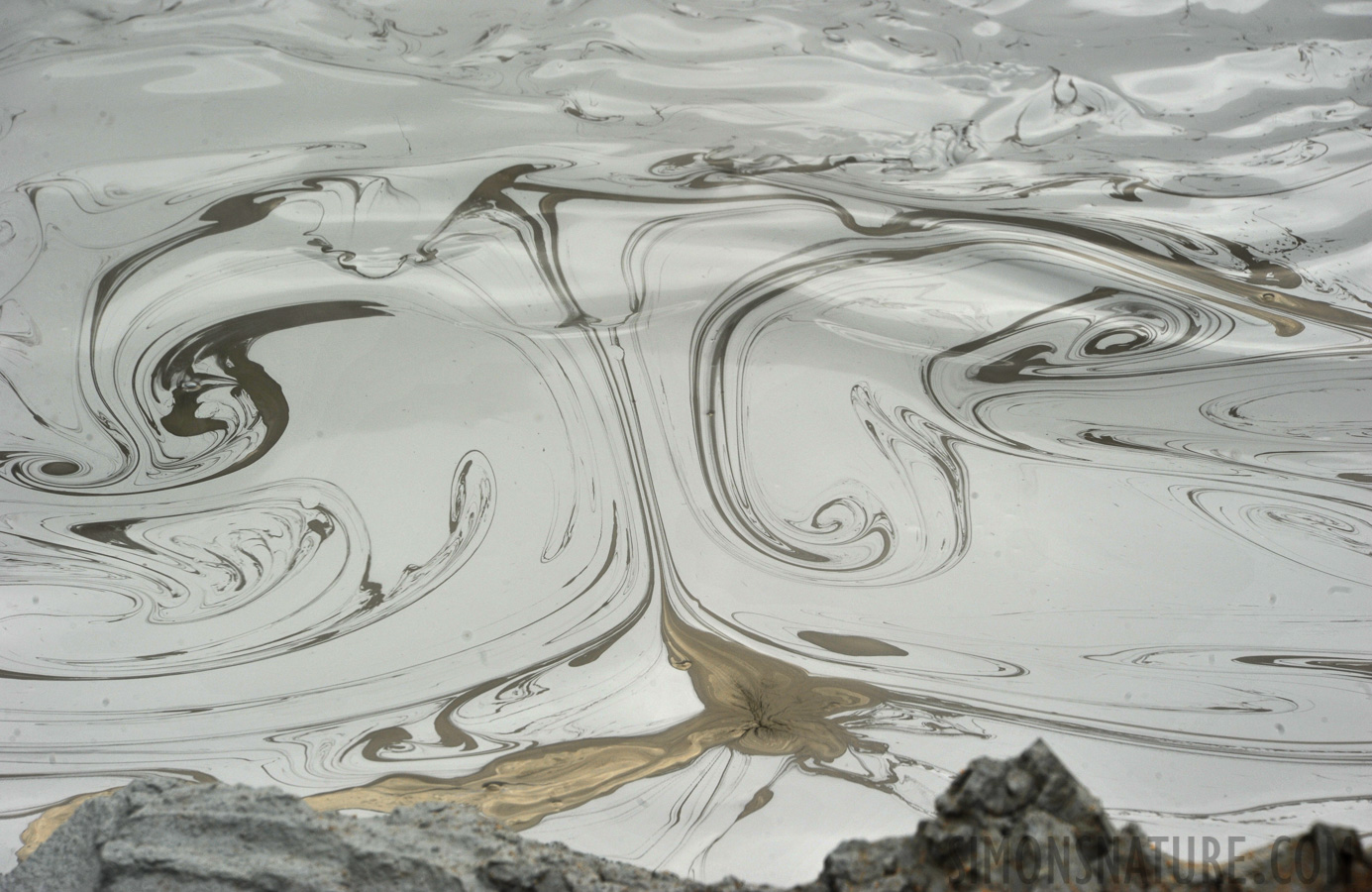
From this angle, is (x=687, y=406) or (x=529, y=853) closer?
(x=529, y=853)

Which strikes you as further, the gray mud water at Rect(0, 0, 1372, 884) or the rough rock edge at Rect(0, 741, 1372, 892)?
the gray mud water at Rect(0, 0, 1372, 884)

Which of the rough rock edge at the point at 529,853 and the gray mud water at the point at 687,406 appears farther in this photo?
the gray mud water at the point at 687,406

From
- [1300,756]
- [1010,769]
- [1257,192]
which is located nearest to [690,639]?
[1010,769]

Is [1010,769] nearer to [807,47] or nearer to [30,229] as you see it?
[807,47]

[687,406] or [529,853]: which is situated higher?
[687,406]
